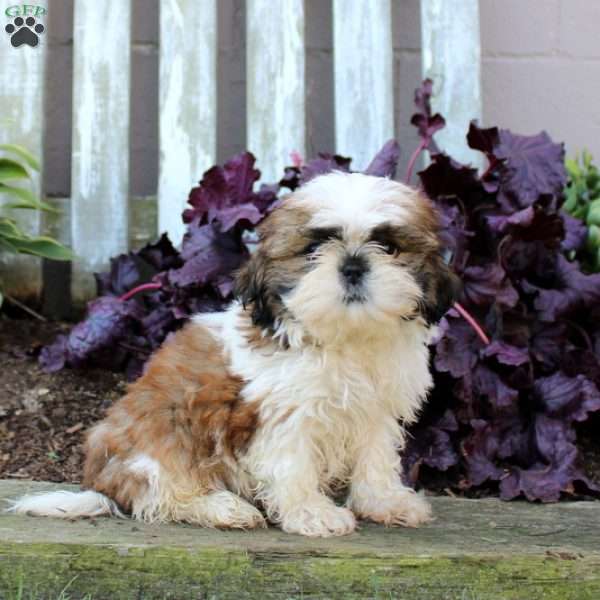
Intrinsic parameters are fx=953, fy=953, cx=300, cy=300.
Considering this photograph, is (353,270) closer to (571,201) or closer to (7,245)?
(571,201)

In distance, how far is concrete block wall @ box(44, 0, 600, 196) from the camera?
5.70 metres

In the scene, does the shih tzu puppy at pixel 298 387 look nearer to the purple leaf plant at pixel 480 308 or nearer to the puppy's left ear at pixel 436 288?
the puppy's left ear at pixel 436 288

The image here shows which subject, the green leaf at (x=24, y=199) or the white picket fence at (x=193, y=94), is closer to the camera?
the green leaf at (x=24, y=199)

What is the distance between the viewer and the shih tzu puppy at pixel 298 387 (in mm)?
3021

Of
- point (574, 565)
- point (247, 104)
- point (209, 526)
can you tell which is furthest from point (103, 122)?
point (574, 565)

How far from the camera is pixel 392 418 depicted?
136 inches

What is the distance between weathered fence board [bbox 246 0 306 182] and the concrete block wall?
1.56 feet

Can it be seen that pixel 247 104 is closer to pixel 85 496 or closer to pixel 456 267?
pixel 456 267

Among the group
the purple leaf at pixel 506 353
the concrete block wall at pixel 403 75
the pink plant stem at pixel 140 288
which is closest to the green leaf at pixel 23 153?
the concrete block wall at pixel 403 75

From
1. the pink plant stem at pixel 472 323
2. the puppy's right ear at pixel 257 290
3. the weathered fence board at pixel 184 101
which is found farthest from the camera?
the weathered fence board at pixel 184 101

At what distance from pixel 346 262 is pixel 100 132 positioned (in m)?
2.70

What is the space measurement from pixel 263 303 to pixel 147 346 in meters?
1.66

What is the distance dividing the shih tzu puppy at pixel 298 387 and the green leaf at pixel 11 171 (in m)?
A: 1.88

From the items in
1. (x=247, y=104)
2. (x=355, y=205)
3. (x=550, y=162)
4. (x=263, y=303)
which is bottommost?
(x=263, y=303)
